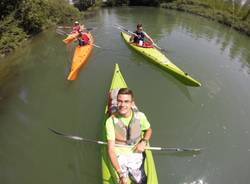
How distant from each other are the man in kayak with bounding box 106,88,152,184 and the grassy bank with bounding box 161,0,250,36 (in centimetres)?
1680

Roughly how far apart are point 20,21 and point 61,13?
493 cm

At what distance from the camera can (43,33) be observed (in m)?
18.2

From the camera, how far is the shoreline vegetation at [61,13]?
51.5ft

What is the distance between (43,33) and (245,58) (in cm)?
1294

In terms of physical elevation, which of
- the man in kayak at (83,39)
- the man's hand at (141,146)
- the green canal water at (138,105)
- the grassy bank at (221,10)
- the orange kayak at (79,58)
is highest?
the grassy bank at (221,10)

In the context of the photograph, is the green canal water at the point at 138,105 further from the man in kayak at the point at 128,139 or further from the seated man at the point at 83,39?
the man in kayak at the point at 128,139

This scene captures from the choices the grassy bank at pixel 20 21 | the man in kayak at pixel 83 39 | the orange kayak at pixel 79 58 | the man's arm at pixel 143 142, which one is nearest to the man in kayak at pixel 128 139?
the man's arm at pixel 143 142

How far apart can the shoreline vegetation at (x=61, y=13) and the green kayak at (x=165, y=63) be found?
6.80 m

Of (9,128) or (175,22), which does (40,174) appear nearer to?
(9,128)

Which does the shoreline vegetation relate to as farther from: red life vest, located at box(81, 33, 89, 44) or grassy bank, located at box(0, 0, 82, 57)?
red life vest, located at box(81, 33, 89, 44)

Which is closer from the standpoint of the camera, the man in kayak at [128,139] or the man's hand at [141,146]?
the man in kayak at [128,139]

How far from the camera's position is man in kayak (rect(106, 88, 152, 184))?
16.3 feet

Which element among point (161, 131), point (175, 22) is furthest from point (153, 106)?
point (175, 22)

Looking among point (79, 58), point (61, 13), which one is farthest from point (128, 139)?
point (61, 13)
